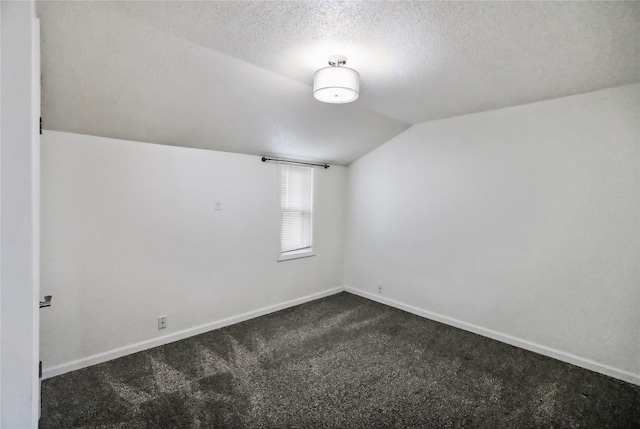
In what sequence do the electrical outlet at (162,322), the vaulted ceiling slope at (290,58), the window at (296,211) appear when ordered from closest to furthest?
the vaulted ceiling slope at (290,58), the electrical outlet at (162,322), the window at (296,211)

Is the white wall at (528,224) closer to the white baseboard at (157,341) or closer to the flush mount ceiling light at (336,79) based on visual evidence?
the white baseboard at (157,341)

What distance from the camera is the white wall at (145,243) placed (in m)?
2.46

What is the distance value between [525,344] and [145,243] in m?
3.62

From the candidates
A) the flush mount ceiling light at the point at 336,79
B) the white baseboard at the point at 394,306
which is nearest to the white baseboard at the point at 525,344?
the white baseboard at the point at 394,306

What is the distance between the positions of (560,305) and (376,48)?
266 cm

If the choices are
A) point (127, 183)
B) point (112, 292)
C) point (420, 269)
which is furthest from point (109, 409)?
point (420, 269)

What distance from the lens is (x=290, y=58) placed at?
2.14m

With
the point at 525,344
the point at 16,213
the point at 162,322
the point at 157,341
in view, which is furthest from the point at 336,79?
the point at 525,344

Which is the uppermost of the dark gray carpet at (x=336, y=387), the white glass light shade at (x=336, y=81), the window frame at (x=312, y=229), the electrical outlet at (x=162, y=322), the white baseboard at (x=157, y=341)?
the white glass light shade at (x=336, y=81)

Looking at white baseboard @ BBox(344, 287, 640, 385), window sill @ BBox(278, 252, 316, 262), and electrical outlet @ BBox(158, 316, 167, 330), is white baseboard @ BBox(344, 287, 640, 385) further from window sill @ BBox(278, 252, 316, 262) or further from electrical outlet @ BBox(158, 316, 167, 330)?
electrical outlet @ BBox(158, 316, 167, 330)

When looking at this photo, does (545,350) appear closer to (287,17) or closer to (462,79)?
(462,79)

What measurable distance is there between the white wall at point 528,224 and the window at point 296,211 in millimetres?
975

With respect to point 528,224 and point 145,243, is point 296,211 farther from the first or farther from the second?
point 528,224

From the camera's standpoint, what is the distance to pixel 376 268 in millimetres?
4305
